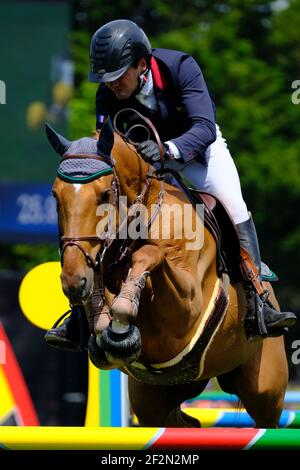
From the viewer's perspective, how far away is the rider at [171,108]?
498 cm

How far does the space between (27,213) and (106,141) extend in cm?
901

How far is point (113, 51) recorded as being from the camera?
16.2ft

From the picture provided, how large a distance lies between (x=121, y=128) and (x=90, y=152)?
76cm

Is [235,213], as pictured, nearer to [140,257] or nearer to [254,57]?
[140,257]

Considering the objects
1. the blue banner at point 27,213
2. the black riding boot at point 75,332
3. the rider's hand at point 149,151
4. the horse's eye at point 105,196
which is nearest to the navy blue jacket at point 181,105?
the rider's hand at point 149,151

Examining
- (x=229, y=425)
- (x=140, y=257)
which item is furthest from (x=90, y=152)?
(x=229, y=425)

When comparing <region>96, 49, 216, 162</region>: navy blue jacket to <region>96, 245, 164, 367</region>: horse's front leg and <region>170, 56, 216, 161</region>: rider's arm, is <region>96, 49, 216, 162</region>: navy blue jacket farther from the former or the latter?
<region>96, 245, 164, 367</region>: horse's front leg

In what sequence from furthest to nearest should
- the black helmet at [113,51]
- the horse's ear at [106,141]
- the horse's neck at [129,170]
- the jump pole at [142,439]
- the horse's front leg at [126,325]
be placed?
1. the black helmet at [113,51]
2. the horse's neck at [129,170]
3. the horse's ear at [106,141]
4. the horse's front leg at [126,325]
5. the jump pole at [142,439]

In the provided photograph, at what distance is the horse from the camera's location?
4504 millimetres

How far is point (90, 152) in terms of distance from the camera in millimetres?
4660

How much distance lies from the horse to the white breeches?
0.32 metres

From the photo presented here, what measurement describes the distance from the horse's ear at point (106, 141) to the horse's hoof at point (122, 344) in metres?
0.75

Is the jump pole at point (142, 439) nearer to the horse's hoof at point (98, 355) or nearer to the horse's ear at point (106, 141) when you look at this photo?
the horse's hoof at point (98, 355)

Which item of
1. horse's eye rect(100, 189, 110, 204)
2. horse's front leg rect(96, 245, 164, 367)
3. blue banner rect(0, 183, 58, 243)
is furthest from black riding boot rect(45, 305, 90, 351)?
blue banner rect(0, 183, 58, 243)
